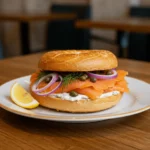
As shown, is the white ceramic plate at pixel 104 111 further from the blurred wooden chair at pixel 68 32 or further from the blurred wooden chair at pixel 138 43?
the blurred wooden chair at pixel 68 32

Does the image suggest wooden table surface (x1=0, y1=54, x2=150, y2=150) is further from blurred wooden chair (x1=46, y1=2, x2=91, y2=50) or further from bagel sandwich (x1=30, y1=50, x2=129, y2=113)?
blurred wooden chair (x1=46, y1=2, x2=91, y2=50)

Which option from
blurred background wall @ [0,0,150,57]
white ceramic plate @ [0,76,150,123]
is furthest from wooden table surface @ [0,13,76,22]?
white ceramic plate @ [0,76,150,123]

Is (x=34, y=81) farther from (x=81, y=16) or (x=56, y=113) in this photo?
(x=81, y=16)

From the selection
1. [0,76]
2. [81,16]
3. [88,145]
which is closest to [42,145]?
[88,145]

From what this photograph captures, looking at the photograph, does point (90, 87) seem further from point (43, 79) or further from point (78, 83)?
point (43, 79)

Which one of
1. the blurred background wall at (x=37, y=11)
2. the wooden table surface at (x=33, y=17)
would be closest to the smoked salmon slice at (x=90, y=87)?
the wooden table surface at (x=33, y=17)
